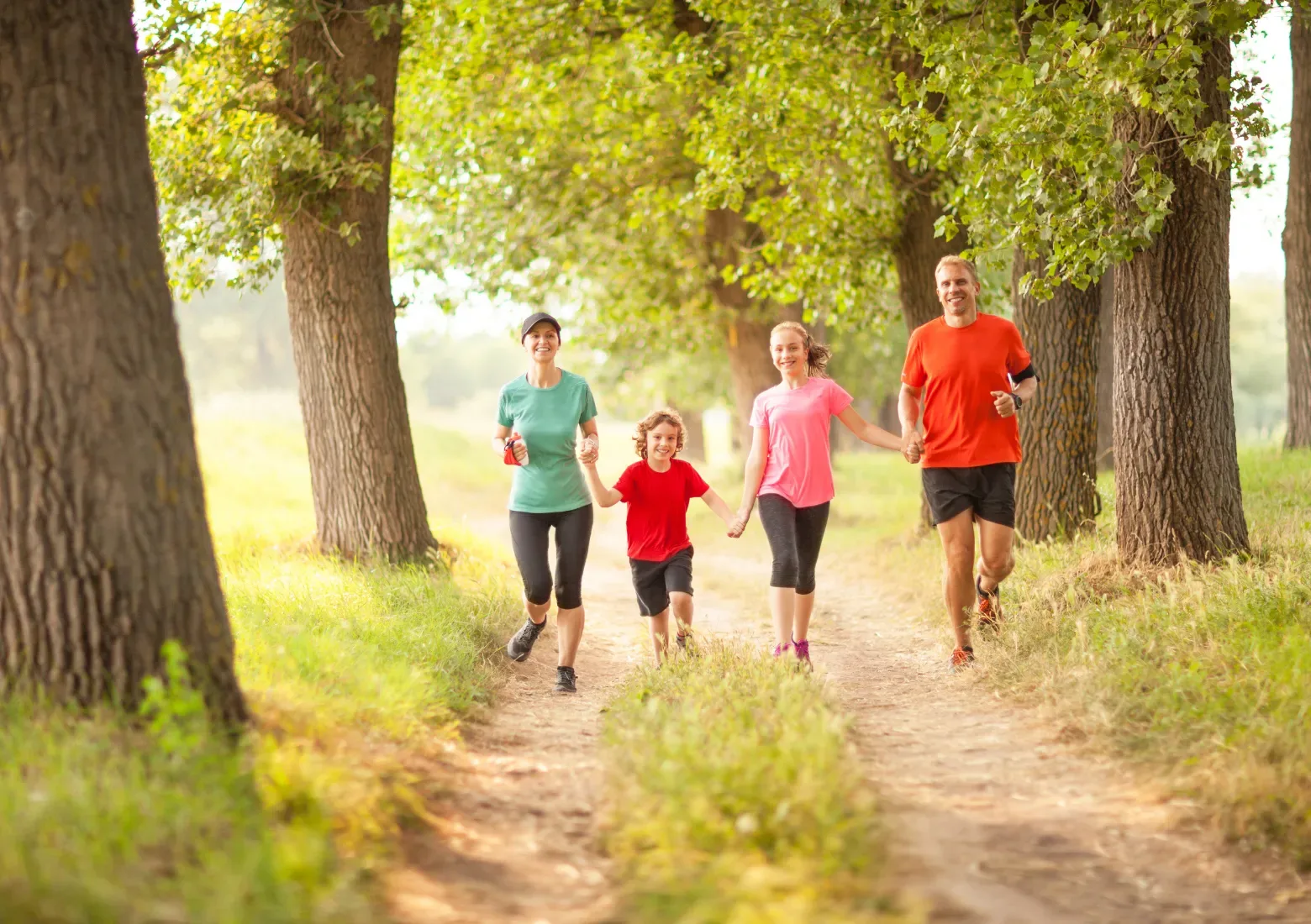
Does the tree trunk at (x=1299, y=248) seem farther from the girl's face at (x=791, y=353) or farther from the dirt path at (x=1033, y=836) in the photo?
the dirt path at (x=1033, y=836)

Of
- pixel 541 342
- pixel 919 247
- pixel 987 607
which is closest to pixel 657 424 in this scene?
pixel 541 342

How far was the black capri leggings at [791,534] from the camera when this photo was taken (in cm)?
659

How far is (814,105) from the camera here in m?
11.0

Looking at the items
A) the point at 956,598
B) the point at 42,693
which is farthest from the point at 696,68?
the point at 42,693

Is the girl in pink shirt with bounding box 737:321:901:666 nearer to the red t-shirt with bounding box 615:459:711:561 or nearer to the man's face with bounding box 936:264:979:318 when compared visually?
the red t-shirt with bounding box 615:459:711:561

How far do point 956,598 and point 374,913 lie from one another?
4429 millimetres

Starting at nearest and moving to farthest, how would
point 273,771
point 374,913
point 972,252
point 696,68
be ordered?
point 374,913, point 273,771, point 972,252, point 696,68

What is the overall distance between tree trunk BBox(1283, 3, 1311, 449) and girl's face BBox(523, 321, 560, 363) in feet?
31.1

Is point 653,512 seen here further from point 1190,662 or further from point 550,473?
point 1190,662

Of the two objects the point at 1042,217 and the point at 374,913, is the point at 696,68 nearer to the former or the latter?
the point at 1042,217

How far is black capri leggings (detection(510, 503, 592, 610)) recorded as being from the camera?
6.64 m

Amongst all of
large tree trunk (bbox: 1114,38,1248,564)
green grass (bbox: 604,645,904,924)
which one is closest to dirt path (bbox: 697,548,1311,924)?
green grass (bbox: 604,645,904,924)

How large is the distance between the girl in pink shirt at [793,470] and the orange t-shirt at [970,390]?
293mm

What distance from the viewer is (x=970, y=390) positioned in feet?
21.4
